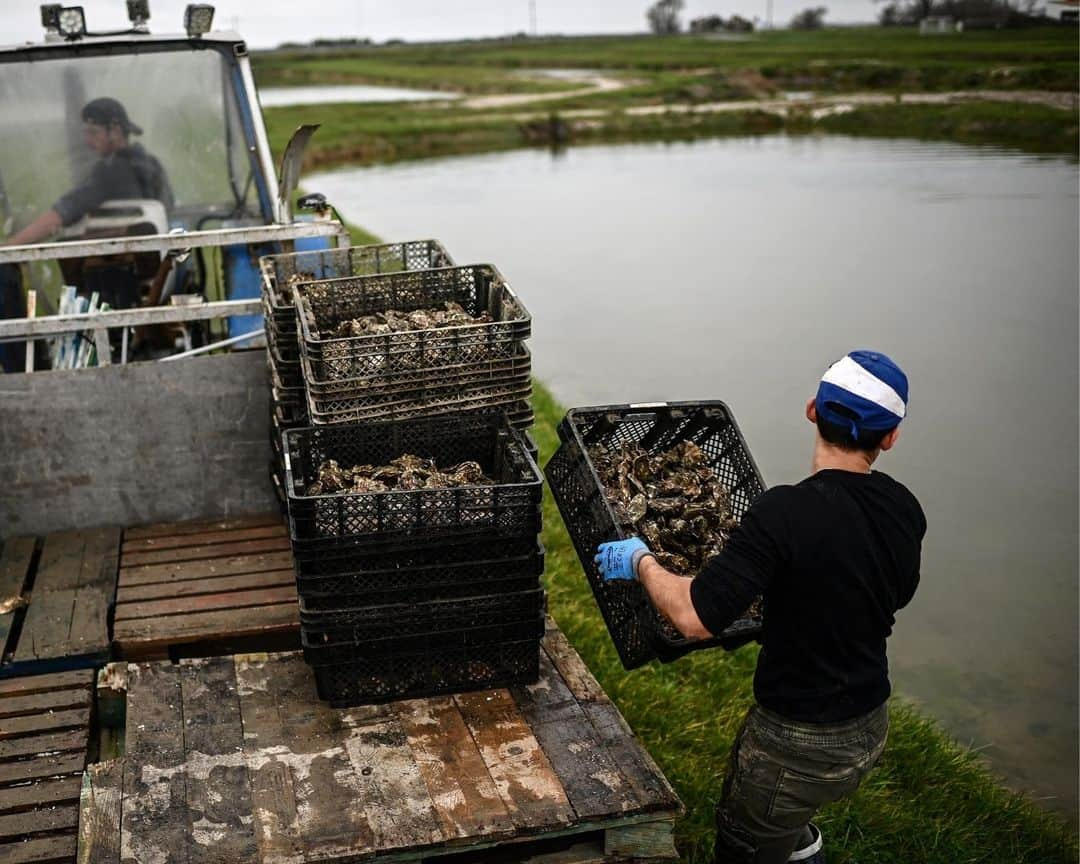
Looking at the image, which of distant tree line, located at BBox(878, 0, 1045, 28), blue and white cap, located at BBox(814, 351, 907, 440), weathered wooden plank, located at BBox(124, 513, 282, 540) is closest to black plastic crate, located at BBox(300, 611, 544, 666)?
blue and white cap, located at BBox(814, 351, 907, 440)

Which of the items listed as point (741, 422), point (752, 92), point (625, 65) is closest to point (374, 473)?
point (741, 422)

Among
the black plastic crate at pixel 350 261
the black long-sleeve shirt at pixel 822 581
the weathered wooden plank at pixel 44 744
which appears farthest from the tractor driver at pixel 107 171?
the black long-sleeve shirt at pixel 822 581

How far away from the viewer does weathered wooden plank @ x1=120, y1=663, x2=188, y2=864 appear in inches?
126

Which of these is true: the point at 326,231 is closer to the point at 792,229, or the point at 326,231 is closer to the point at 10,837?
the point at 10,837

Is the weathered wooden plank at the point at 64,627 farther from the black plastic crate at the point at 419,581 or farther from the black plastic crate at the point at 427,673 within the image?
the black plastic crate at the point at 419,581

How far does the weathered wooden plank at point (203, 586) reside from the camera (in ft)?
15.5

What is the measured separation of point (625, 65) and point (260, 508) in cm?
6538

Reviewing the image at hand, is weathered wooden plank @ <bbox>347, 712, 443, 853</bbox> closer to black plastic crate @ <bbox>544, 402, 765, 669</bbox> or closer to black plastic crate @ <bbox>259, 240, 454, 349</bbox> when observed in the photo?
black plastic crate @ <bbox>544, 402, 765, 669</bbox>

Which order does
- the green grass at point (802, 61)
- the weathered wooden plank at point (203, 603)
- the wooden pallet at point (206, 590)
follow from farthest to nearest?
1. the green grass at point (802, 61)
2. the weathered wooden plank at point (203, 603)
3. the wooden pallet at point (206, 590)

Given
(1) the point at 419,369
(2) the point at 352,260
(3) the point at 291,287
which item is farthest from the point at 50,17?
(1) the point at 419,369

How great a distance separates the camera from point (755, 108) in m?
41.7

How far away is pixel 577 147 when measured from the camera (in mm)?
35344

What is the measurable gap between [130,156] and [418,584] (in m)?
4.19

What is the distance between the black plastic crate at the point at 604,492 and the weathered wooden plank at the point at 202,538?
1.84 m
